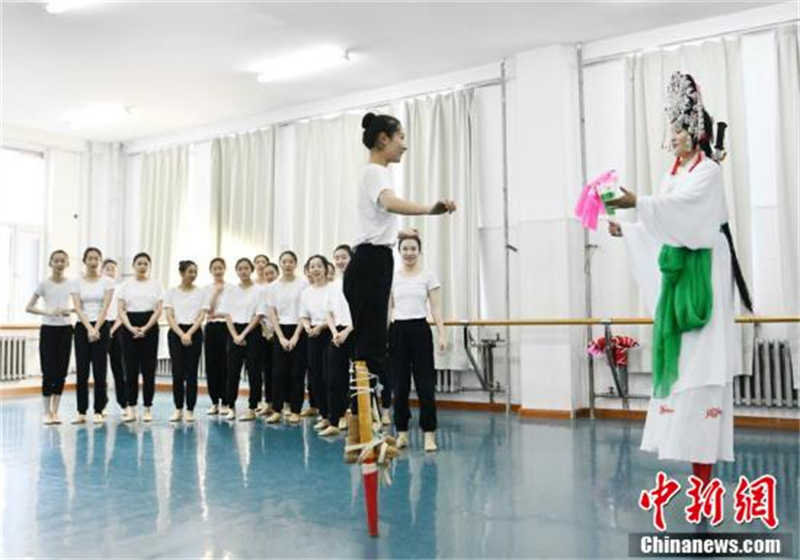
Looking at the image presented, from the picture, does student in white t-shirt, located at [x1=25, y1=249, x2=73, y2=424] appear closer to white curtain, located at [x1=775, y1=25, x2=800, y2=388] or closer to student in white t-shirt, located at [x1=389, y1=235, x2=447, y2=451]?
student in white t-shirt, located at [x1=389, y1=235, x2=447, y2=451]

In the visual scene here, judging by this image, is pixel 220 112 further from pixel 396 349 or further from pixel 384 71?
pixel 396 349

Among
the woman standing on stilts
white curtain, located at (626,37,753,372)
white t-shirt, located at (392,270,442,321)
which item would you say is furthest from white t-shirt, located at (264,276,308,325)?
the woman standing on stilts

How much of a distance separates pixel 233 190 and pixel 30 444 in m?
4.50

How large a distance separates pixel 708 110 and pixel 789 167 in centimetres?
A: 80

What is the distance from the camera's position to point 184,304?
6102 mm

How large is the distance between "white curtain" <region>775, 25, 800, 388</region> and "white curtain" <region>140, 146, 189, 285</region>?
23.3 feet

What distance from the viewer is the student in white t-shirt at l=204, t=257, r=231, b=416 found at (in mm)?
6289

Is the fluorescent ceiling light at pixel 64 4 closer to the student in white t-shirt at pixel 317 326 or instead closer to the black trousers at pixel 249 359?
the student in white t-shirt at pixel 317 326

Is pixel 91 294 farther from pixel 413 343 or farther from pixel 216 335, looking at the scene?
pixel 413 343

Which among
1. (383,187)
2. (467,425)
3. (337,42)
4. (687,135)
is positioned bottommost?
(467,425)

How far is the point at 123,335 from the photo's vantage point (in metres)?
6.00

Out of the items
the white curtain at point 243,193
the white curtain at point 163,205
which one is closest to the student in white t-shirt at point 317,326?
the white curtain at point 243,193

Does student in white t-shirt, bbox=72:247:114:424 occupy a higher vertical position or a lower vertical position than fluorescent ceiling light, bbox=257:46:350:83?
lower

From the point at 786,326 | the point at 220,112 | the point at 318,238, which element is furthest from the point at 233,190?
the point at 786,326
